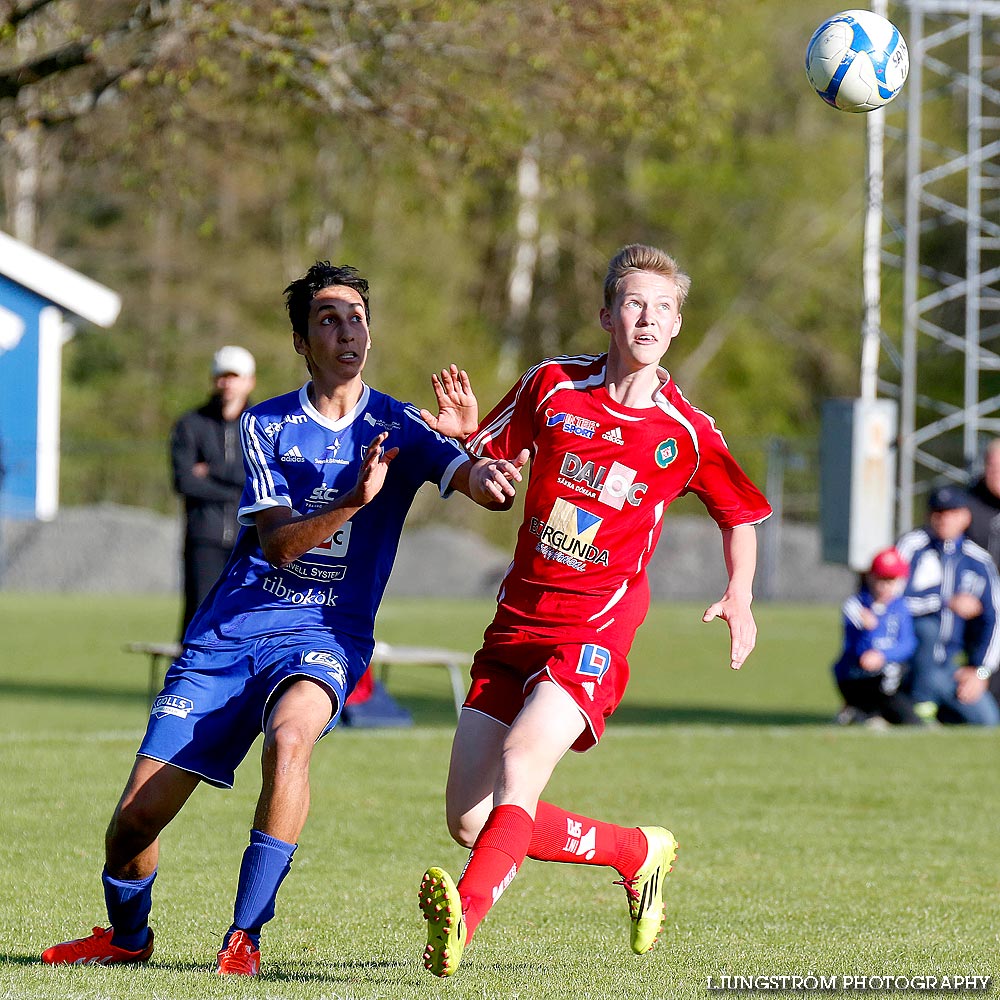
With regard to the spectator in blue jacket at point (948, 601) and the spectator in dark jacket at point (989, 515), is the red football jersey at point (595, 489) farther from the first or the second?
the spectator in dark jacket at point (989, 515)

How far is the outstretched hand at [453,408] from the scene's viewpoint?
5312mm

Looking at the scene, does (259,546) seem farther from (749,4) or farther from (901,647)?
(749,4)

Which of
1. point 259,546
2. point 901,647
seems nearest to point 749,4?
point 901,647

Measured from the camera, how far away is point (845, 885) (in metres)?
6.74

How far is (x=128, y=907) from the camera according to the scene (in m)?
5.06

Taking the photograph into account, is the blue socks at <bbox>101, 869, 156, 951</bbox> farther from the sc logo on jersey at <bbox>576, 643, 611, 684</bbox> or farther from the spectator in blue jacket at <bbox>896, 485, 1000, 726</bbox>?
the spectator in blue jacket at <bbox>896, 485, 1000, 726</bbox>

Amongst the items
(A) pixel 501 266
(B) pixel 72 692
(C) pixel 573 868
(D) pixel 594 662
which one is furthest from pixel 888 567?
(A) pixel 501 266

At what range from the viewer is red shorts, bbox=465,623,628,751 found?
16.5 feet

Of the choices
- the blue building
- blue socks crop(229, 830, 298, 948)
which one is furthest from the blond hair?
the blue building

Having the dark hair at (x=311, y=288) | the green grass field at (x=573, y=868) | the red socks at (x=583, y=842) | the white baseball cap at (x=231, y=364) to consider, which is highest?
the white baseball cap at (x=231, y=364)

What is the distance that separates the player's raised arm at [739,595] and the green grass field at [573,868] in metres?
1.00

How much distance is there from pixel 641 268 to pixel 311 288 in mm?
1054

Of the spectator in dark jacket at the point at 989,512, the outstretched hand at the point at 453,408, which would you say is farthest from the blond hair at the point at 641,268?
the spectator in dark jacket at the point at 989,512

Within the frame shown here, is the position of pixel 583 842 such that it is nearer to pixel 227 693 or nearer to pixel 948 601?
pixel 227 693
